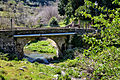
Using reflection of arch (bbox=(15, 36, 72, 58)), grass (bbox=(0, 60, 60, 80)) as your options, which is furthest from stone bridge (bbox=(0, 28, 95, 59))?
grass (bbox=(0, 60, 60, 80))

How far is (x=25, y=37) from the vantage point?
750 inches

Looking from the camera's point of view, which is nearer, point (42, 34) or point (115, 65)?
point (115, 65)

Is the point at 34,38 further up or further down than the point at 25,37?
further down

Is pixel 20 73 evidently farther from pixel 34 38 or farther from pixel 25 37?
pixel 34 38

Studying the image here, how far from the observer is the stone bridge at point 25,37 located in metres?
18.3

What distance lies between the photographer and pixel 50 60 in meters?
20.2

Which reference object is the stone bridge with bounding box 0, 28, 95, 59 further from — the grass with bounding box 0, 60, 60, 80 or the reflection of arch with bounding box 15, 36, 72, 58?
the grass with bounding box 0, 60, 60, 80

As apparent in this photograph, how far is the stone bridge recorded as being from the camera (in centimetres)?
1830

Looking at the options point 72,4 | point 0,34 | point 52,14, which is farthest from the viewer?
point 52,14

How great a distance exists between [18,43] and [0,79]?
12194 mm

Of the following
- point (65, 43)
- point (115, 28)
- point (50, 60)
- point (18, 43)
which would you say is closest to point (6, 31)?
point (18, 43)

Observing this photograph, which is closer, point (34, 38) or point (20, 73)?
point (20, 73)

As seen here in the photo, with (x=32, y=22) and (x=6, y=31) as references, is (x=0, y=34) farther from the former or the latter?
(x=32, y=22)

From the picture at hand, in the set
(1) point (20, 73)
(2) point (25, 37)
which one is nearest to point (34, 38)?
(2) point (25, 37)
